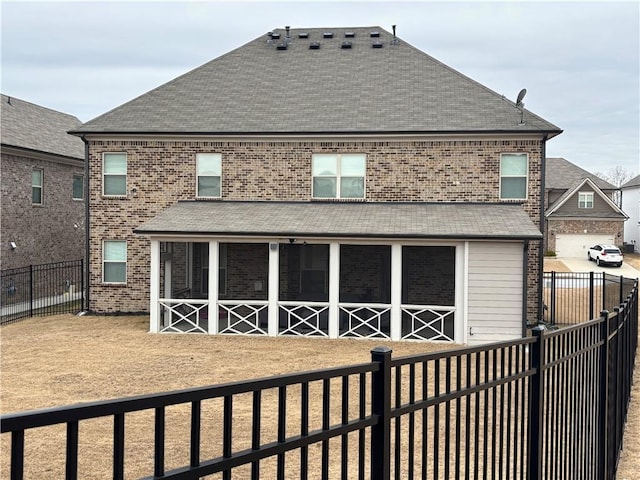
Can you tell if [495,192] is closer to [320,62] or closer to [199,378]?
[320,62]

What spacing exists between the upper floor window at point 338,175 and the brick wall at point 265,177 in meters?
0.21

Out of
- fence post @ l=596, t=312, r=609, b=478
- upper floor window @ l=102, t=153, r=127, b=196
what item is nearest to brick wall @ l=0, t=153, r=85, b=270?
upper floor window @ l=102, t=153, r=127, b=196

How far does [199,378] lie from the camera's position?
12.2m

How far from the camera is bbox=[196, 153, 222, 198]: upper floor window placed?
2109 cm

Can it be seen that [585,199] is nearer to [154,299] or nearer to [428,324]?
[428,324]

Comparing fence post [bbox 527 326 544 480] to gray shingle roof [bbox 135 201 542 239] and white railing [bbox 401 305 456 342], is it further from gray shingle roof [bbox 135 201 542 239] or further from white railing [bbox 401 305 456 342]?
gray shingle roof [bbox 135 201 542 239]

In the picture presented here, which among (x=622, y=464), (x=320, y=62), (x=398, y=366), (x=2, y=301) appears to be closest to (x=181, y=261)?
(x=2, y=301)

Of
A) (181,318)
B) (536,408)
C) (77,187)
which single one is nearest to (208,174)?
(181,318)

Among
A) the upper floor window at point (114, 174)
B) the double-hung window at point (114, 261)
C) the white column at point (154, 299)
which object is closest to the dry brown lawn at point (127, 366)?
the white column at point (154, 299)

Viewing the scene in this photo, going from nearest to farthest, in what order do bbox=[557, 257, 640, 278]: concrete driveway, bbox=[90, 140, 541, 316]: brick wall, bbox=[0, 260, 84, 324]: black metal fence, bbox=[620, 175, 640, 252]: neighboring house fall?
bbox=[90, 140, 541, 316]: brick wall, bbox=[0, 260, 84, 324]: black metal fence, bbox=[557, 257, 640, 278]: concrete driveway, bbox=[620, 175, 640, 252]: neighboring house

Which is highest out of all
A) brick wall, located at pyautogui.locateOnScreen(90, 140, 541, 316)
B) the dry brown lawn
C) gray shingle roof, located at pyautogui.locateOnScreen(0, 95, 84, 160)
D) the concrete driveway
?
gray shingle roof, located at pyautogui.locateOnScreen(0, 95, 84, 160)

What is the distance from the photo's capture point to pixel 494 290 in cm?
1659

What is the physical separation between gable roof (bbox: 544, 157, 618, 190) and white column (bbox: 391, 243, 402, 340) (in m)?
39.9

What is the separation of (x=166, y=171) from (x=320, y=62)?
24.4 ft
